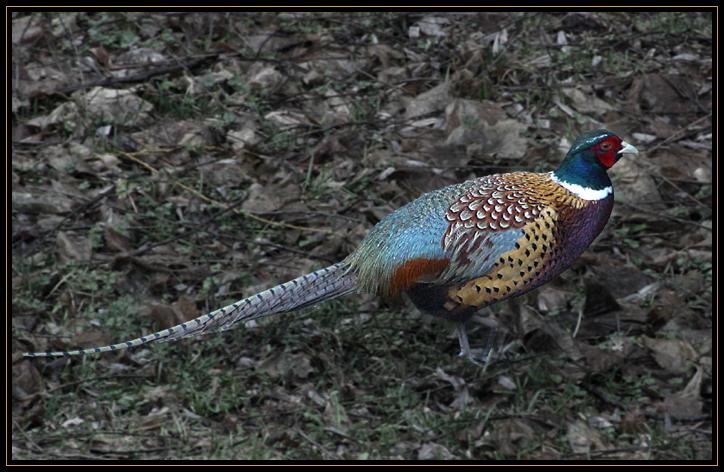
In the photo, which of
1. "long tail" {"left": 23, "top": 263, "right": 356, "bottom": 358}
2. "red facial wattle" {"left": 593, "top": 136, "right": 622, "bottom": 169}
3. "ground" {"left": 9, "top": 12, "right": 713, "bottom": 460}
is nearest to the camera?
"long tail" {"left": 23, "top": 263, "right": 356, "bottom": 358}

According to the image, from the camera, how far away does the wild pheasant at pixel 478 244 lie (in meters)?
5.46

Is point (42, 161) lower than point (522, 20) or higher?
lower

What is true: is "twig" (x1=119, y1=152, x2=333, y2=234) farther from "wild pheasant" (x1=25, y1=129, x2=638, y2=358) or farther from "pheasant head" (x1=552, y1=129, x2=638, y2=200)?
"pheasant head" (x1=552, y1=129, x2=638, y2=200)

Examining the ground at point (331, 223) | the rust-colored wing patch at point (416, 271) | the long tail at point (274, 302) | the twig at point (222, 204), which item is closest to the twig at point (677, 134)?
the ground at point (331, 223)

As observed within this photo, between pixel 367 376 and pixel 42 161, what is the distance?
3474mm

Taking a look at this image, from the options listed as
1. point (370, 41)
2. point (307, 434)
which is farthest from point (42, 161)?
point (307, 434)

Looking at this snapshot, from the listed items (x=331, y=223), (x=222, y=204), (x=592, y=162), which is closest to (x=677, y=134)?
(x=331, y=223)

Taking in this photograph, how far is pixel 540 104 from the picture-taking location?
9375 millimetres

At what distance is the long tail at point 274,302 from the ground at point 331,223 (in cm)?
108

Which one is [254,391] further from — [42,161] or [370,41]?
[370,41]

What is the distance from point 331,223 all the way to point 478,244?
271 centimetres

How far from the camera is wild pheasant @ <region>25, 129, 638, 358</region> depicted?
17.9 feet

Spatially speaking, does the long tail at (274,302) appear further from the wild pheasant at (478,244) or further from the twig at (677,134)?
the twig at (677,134)

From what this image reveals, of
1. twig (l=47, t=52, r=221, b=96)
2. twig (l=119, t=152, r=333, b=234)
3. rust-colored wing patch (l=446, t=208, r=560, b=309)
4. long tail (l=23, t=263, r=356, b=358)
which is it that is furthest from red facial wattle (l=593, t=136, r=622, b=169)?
twig (l=47, t=52, r=221, b=96)
